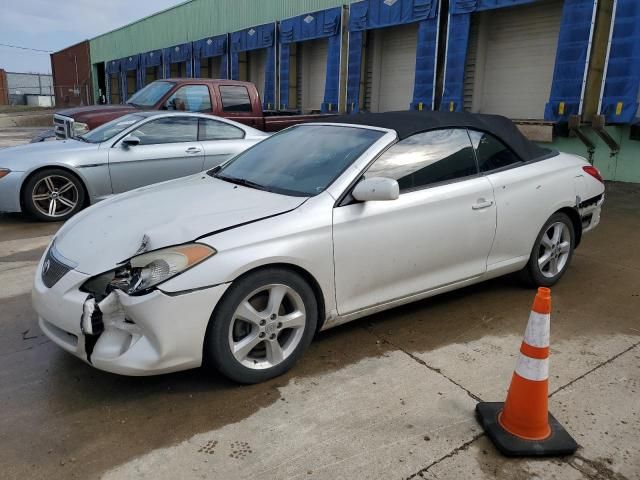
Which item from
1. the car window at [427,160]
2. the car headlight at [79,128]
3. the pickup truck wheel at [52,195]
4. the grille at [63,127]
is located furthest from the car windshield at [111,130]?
the car window at [427,160]

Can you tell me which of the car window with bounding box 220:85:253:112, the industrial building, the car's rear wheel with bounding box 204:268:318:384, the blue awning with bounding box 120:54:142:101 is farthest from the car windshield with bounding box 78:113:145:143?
the blue awning with bounding box 120:54:142:101

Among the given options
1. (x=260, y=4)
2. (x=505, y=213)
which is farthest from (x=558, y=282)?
(x=260, y=4)

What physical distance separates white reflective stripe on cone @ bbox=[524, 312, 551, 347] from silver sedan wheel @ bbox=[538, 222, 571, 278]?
2.02 m

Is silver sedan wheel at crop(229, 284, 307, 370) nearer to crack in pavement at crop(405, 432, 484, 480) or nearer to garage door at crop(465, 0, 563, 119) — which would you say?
crack in pavement at crop(405, 432, 484, 480)

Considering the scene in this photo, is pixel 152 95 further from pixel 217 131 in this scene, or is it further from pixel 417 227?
pixel 417 227

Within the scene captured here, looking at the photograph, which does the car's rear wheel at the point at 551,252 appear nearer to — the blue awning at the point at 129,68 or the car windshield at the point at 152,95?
the car windshield at the point at 152,95

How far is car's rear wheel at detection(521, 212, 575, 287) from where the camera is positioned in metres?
4.31

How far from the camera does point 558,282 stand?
4707 mm

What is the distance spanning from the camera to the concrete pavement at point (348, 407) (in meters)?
2.37

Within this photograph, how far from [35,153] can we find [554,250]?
606 centimetres

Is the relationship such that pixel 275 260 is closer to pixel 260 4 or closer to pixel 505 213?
pixel 505 213

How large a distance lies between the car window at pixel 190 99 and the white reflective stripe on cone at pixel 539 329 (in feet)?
26.6

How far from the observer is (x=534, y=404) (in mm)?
2465

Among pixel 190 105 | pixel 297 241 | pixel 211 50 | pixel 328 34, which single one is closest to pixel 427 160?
pixel 297 241
